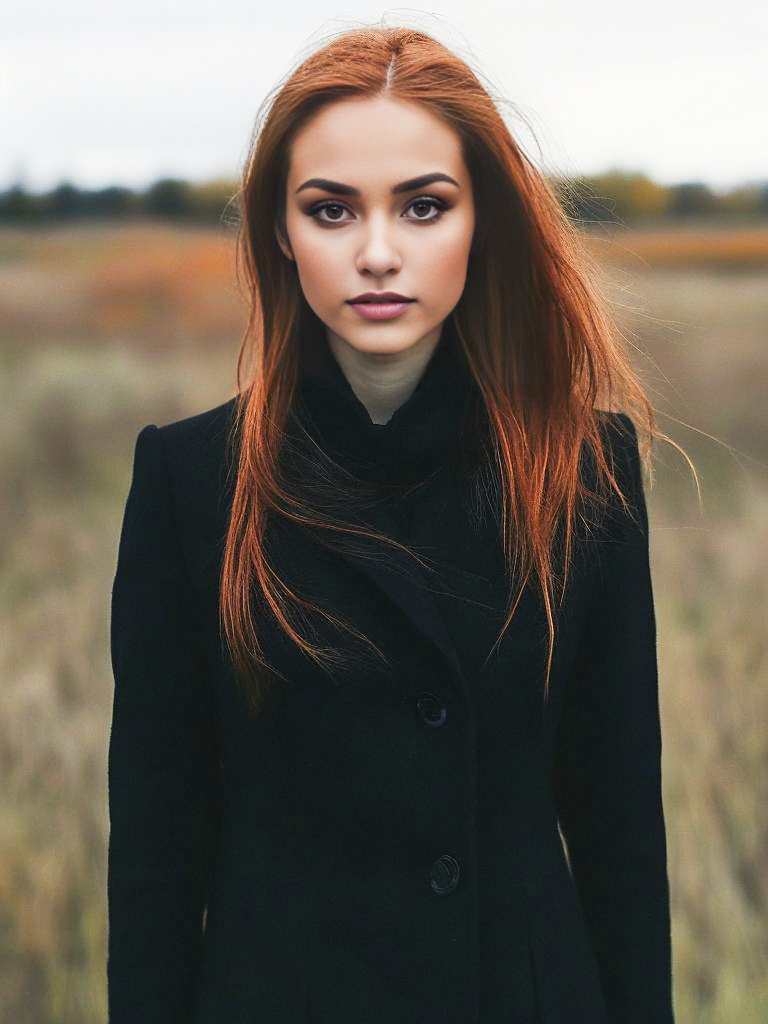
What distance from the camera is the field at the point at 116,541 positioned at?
10.5 feet

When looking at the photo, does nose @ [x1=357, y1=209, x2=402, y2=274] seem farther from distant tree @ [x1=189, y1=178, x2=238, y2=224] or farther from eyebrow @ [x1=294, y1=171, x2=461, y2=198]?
distant tree @ [x1=189, y1=178, x2=238, y2=224]

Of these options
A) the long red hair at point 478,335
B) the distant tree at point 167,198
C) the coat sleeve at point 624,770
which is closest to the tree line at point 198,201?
the distant tree at point 167,198

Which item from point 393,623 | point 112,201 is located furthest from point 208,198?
point 393,623

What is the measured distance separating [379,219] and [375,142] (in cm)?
8

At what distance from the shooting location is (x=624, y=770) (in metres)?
1.32

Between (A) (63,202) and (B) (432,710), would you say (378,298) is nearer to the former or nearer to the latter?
(B) (432,710)

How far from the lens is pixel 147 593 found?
123 cm

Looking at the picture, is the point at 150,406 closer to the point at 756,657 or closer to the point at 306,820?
the point at 756,657

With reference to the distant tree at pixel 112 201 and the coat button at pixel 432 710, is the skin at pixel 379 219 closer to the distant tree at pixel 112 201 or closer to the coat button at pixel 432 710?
the coat button at pixel 432 710

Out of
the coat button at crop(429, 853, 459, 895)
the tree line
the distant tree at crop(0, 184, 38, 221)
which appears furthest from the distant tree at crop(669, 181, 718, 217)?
the coat button at crop(429, 853, 459, 895)

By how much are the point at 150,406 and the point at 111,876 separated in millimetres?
4003

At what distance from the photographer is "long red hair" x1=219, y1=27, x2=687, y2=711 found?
119cm

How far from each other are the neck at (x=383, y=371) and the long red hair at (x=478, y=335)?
54 millimetres

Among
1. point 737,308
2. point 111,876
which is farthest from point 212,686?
point 737,308
